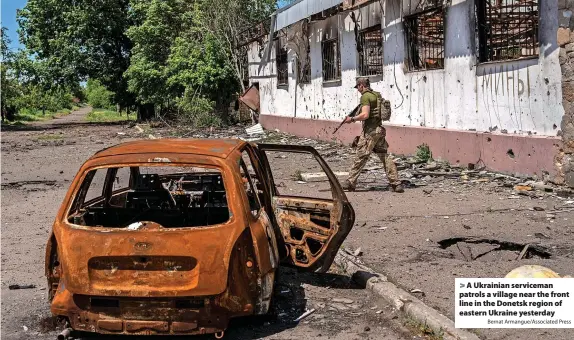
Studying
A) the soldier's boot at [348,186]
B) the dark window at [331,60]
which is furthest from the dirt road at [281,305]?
the dark window at [331,60]

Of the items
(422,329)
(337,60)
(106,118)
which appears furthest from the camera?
(106,118)

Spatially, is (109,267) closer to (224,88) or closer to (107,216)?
(107,216)

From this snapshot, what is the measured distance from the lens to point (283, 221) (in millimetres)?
6023

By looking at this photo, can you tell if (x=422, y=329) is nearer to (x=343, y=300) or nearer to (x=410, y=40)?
(x=343, y=300)

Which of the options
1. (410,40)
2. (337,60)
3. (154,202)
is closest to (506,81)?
(410,40)

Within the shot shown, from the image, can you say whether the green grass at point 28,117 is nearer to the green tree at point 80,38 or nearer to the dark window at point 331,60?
the green tree at point 80,38

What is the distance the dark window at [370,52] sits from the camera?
667 inches

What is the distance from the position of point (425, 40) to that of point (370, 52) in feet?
9.97

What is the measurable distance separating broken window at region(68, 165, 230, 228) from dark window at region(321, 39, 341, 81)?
44.4 ft

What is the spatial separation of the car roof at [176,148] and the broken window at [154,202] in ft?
0.51

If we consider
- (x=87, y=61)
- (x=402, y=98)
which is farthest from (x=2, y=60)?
(x=402, y=98)

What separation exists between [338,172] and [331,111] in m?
7.28

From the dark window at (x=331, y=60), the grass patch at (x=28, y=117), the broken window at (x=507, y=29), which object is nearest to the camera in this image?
the broken window at (x=507, y=29)

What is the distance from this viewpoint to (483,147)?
1170 centimetres
